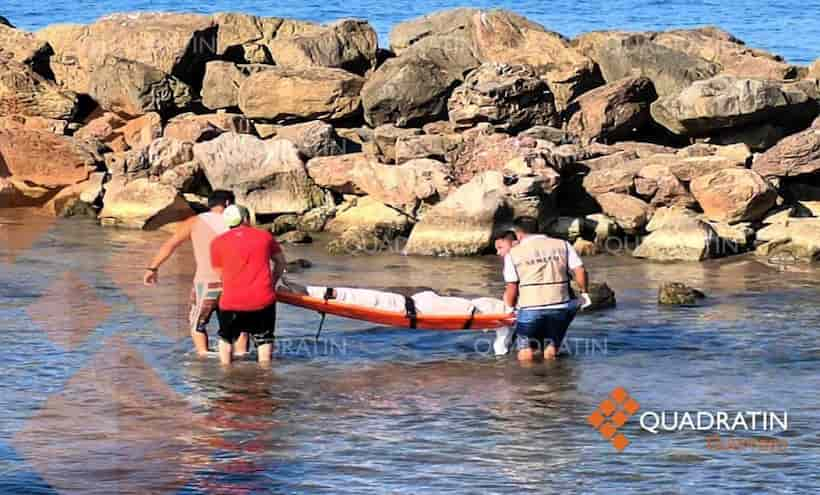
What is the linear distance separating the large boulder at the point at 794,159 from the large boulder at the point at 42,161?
12025 mm

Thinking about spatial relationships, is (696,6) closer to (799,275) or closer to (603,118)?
(603,118)

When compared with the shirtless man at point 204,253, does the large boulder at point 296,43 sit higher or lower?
higher

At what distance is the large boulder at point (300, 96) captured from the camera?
1158 inches

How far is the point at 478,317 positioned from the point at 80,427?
4.64 m

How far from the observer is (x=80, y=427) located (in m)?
12.9

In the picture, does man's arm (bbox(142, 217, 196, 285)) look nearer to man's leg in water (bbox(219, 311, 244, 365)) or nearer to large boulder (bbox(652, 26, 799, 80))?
man's leg in water (bbox(219, 311, 244, 365))

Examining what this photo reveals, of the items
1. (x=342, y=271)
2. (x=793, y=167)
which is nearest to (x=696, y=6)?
(x=793, y=167)

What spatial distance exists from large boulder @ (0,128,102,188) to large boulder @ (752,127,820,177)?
1202cm

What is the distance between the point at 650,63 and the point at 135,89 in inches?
391

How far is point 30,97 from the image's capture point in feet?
103

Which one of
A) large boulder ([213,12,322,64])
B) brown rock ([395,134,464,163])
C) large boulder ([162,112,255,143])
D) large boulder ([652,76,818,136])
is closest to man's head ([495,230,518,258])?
brown rock ([395,134,464,163])

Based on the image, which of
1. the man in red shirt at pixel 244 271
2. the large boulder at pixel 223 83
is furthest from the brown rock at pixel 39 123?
the man in red shirt at pixel 244 271

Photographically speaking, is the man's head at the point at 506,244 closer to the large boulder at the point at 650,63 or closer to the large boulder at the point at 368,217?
the large boulder at the point at 368,217

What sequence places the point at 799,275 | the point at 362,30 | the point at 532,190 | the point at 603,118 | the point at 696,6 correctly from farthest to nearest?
1. the point at 696,6
2. the point at 362,30
3. the point at 603,118
4. the point at 532,190
5. the point at 799,275
